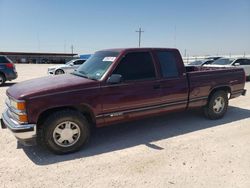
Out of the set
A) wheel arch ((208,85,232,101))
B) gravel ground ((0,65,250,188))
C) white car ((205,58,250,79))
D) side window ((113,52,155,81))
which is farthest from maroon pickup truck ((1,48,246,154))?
white car ((205,58,250,79))

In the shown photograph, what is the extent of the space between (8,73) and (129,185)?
40.1ft

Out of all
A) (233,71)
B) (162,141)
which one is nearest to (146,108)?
(162,141)

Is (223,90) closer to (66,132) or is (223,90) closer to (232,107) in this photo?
(232,107)

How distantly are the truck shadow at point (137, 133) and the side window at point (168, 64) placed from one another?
1268 millimetres

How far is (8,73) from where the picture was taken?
1342cm

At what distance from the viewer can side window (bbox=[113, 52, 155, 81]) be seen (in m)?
4.77

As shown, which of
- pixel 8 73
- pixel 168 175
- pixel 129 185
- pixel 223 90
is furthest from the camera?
pixel 8 73

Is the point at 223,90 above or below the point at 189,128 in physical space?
above

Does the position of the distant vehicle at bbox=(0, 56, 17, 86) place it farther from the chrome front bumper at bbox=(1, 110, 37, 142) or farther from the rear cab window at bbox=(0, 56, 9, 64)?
the chrome front bumper at bbox=(1, 110, 37, 142)

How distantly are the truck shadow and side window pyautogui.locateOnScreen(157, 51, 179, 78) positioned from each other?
1.27 m

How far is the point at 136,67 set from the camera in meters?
4.96

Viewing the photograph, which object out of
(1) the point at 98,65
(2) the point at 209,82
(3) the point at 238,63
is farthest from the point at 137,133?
(3) the point at 238,63

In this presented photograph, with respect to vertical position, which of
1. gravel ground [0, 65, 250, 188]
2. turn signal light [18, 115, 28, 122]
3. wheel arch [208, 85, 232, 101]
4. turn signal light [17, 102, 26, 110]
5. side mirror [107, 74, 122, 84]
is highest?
side mirror [107, 74, 122, 84]

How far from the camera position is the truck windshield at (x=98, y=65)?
15.6 ft
